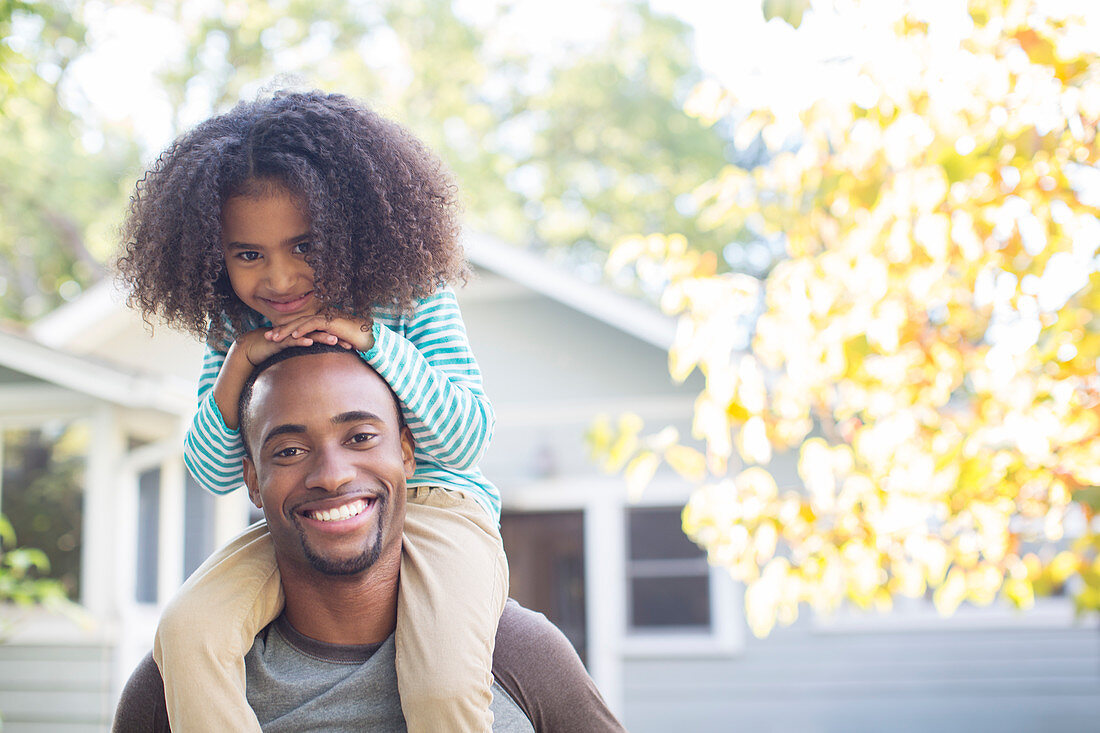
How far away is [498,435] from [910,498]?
254 inches

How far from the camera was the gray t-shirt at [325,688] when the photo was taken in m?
1.64

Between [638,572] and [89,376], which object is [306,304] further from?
[638,572]

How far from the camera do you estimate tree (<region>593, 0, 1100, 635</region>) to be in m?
2.46

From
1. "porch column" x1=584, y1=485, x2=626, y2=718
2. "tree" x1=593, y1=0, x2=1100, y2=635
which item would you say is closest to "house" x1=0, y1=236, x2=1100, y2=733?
"porch column" x1=584, y1=485, x2=626, y2=718

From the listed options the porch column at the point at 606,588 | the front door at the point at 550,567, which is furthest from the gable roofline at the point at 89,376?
the front door at the point at 550,567

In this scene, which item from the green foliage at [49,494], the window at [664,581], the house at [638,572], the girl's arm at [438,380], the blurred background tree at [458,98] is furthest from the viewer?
the blurred background tree at [458,98]

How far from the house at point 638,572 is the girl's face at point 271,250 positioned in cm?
613

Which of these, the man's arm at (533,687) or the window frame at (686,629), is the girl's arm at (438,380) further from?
the window frame at (686,629)

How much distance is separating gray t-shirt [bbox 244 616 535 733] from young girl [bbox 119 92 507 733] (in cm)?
7

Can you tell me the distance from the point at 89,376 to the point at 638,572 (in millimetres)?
4659

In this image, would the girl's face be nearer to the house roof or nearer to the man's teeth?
the man's teeth

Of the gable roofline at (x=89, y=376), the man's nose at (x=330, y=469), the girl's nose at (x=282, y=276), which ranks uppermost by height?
the gable roofline at (x=89, y=376)

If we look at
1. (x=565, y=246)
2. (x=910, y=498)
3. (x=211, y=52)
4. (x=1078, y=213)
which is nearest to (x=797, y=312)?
(x=910, y=498)

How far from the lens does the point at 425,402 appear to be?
5.54ft
